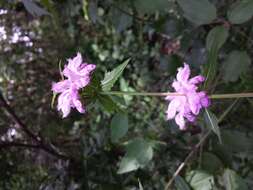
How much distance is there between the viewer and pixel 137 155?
3.11 feet

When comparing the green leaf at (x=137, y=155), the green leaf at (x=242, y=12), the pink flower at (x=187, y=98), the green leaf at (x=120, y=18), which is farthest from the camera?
the green leaf at (x=120, y=18)

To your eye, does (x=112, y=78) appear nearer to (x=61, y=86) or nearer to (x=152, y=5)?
(x=61, y=86)

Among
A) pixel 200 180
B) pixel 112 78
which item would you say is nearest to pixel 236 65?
pixel 200 180

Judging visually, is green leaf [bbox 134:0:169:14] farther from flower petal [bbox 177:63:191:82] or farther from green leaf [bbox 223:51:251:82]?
flower petal [bbox 177:63:191:82]

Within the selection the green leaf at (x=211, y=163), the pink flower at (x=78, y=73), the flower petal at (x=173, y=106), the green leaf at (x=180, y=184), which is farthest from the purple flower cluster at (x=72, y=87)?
the green leaf at (x=211, y=163)

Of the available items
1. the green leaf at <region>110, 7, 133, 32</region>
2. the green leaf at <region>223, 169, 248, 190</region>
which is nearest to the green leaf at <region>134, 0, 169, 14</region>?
the green leaf at <region>110, 7, 133, 32</region>

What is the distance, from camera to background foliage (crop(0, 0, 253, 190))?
2.89ft

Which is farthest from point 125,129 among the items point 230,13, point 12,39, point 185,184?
point 12,39

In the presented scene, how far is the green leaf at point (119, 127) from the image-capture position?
3.05 feet

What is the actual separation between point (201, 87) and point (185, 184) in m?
0.30

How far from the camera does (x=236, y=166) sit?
1.17 metres

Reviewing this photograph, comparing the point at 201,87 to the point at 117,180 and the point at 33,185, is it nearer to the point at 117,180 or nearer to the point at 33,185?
the point at 117,180

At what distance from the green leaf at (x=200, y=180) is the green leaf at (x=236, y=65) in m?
0.22

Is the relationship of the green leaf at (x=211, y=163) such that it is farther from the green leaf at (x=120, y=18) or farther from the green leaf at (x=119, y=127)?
the green leaf at (x=120, y=18)
